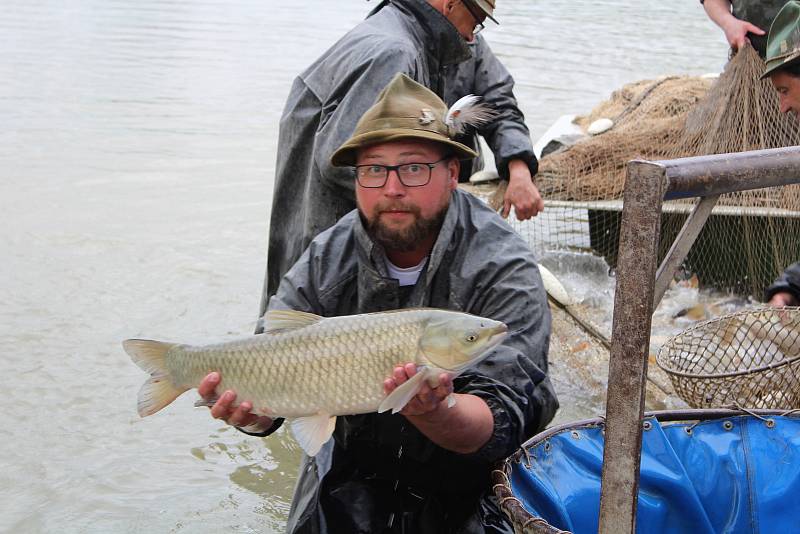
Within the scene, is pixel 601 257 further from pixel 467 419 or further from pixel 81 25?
pixel 81 25

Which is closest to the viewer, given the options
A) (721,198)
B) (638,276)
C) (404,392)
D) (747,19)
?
(638,276)

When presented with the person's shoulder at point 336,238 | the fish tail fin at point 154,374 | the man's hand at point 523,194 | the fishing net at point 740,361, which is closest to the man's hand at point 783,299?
the fishing net at point 740,361

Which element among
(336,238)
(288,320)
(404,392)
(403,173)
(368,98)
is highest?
(368,98)

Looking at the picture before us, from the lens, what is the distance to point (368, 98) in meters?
3.94

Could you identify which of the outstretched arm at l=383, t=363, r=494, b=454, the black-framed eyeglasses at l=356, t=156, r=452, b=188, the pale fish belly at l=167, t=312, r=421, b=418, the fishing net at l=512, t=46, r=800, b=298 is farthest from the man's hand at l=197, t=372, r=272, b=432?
the fishing net at l=512, t=46, r=800, b=298

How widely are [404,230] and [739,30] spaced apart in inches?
143

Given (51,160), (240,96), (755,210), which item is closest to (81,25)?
(240,96)

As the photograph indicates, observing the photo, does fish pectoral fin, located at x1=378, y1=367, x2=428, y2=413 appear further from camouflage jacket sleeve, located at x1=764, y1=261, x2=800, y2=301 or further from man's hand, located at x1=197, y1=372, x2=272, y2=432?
camouflage jacket sleeve, located at x1=764, y1=261, x2=800, y2=301

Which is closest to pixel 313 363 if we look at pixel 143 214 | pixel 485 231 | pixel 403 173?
pixel 403 173

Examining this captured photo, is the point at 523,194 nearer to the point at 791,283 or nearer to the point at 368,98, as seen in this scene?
the point at 368,98

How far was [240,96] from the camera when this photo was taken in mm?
13188

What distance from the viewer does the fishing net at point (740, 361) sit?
3.89m

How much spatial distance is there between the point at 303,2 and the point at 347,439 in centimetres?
2055

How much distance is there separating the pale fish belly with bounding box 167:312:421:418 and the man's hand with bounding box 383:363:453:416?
0.04 metres
